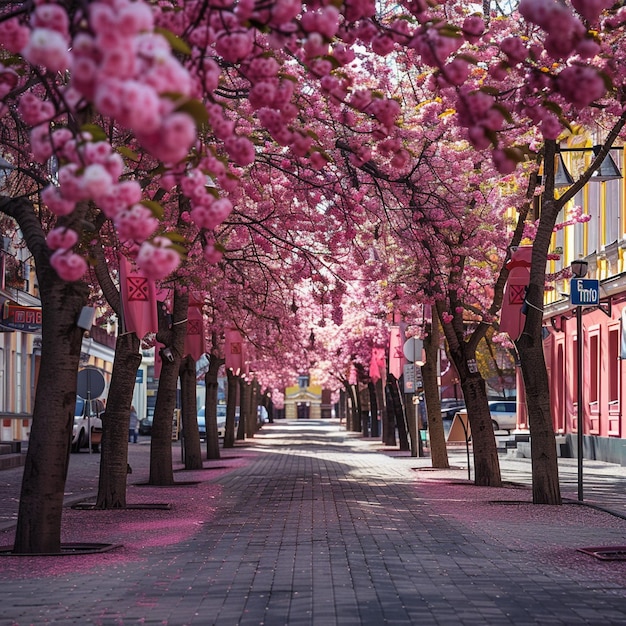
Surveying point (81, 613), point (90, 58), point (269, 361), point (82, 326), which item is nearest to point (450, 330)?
point (82, 326)

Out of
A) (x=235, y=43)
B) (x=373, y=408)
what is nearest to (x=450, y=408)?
(x=373, y=408)

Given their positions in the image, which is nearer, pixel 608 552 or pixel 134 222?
pixel 134 222

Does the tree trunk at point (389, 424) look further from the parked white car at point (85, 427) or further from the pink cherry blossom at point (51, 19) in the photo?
the pink cherry blossom at point (51, 19)

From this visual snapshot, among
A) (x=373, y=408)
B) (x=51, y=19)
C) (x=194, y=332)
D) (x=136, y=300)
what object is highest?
(x=194, y=332)

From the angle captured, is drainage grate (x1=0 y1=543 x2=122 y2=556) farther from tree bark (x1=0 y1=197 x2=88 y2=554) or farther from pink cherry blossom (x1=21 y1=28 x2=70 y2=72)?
pink cherry blossom (x1=21 y1=28 x2=70 y2=72)

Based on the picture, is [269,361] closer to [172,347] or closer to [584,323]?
[584,323]

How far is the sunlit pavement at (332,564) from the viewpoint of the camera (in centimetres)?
866

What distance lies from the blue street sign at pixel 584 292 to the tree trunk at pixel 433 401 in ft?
41.1

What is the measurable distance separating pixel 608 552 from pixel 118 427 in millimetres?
8243

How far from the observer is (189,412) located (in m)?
31.3

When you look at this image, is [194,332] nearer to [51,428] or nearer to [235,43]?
[51,428]

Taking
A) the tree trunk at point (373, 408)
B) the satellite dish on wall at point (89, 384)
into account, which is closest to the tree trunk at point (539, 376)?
the satellite dish on wall at point (89, 384)

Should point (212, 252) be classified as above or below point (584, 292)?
below

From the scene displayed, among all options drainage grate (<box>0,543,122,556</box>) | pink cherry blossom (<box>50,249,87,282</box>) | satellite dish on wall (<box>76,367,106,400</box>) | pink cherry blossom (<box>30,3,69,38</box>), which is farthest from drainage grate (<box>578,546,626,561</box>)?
satellite dish on wall (<box>76,367,106,400</box>)
